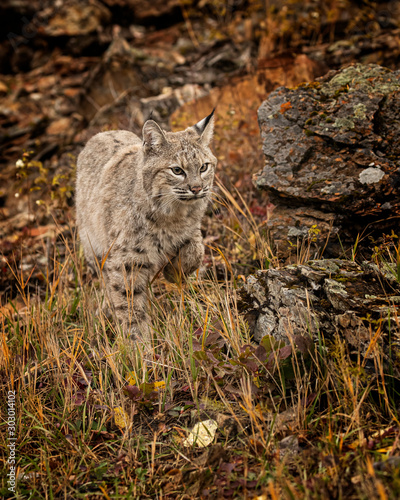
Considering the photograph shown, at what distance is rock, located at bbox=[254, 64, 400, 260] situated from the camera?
3955 mm

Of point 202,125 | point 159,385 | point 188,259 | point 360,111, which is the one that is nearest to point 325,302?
point 159,385

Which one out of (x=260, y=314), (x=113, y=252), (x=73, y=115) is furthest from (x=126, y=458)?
(x=73, y=115)

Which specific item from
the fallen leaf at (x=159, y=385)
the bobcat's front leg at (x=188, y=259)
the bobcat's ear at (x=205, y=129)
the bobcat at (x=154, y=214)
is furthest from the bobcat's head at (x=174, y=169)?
the fallen leaf at (x=159, y=385)

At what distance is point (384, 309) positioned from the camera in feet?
8.81

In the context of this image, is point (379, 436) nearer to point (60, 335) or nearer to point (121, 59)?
point (60, 335)

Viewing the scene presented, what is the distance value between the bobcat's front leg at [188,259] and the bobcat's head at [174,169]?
0.38 metres

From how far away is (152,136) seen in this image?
4.18 metres

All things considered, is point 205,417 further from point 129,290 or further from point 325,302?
point 129,290

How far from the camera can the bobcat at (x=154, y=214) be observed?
4.09m

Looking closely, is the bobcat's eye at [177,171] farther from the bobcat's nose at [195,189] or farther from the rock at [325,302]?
the rock at [325,302]

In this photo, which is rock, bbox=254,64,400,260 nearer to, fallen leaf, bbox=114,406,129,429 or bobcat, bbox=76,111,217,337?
bobcat, bbox=76,111,217,337

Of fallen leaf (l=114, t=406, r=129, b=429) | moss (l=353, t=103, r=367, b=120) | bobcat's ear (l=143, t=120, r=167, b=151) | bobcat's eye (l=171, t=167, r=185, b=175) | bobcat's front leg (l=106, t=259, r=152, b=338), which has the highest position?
bobcat's ear (l=143, t=120, r=167, b=151)

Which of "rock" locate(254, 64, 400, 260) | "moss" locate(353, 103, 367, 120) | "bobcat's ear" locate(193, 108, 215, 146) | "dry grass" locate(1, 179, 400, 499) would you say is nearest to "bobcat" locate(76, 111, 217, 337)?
"bobcat's ear" locate(193, 108, 215, 146)

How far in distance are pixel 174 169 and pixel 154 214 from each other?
43cm
